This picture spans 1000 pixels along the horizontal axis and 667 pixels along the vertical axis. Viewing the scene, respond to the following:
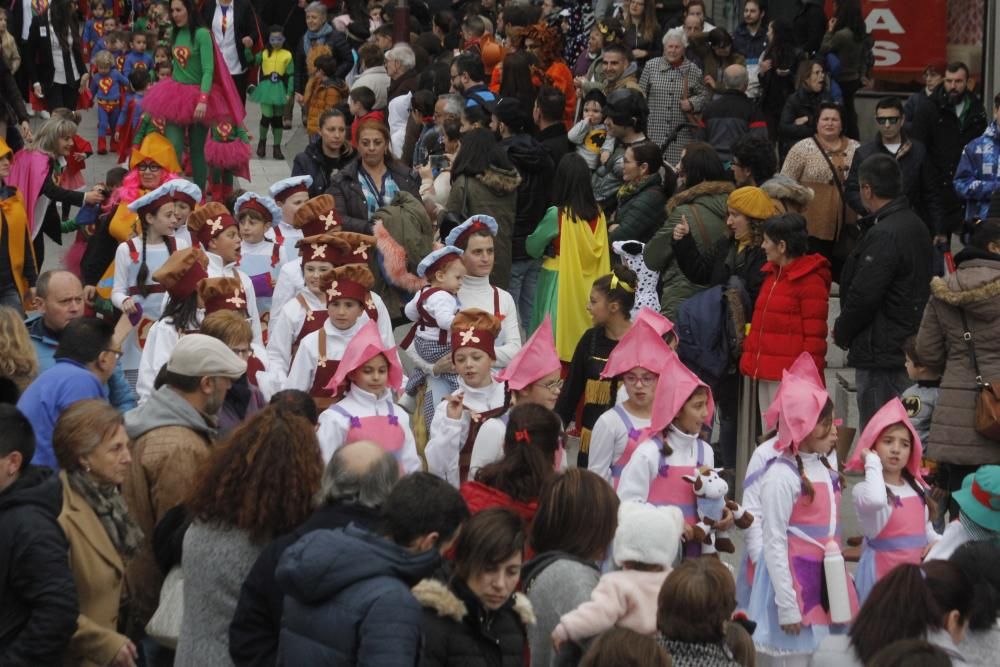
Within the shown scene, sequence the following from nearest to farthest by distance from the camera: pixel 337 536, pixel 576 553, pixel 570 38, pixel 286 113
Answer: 1. pixel 337 536
2. pixel 576 553
3. pixel 570 38
4. pixel 286 113

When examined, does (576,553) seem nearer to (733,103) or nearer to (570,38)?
(733,103)

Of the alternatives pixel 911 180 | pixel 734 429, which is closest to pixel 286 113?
pixel 911 180

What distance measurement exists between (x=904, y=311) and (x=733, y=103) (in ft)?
14.3

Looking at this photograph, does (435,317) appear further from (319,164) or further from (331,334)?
(319,164)

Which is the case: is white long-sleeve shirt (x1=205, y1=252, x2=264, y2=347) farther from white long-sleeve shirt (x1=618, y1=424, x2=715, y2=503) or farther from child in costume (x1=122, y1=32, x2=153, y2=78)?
child in costume (x1=122, y1=32, x2=153, y2=78)

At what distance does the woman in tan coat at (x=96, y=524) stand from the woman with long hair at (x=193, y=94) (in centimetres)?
996

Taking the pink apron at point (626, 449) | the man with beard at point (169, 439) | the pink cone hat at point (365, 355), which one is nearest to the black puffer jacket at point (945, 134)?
the pink apron at point (626, 449)

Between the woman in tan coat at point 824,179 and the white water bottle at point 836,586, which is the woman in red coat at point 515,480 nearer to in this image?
the white water bottle at point 836,586

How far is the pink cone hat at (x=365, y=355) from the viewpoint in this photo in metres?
7.92

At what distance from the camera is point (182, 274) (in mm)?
9305

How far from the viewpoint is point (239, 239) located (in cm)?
1052

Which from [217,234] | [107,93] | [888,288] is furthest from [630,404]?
[107,93]

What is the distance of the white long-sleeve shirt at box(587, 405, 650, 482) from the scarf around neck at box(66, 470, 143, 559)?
2537mm

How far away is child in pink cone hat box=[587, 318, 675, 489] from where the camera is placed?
7.96 meters
